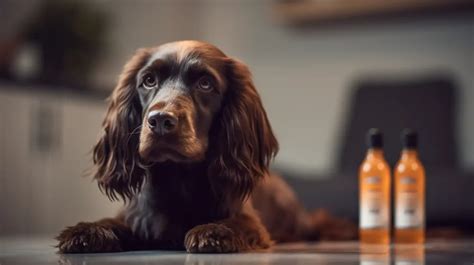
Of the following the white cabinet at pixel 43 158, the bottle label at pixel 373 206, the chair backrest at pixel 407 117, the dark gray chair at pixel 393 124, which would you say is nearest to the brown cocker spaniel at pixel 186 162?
the bottle label at pixel 373 206

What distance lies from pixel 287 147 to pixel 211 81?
2.82 m

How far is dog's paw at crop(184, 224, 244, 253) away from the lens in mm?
1591

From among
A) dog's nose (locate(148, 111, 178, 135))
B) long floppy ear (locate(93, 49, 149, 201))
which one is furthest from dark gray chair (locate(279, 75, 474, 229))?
dog's nose (locate(148, 111, 178, 135))

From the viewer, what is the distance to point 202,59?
163 centimetres

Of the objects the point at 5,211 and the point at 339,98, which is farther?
the point at 339,98

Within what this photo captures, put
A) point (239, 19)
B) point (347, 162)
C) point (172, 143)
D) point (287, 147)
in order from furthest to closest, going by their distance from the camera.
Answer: point (239, 19)
point (287, 147)
point (347, 162)
point (172, 143)

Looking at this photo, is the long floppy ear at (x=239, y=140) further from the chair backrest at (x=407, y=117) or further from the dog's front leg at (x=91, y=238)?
the chair backrest at (x=407, y=117)

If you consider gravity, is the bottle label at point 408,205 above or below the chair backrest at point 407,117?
below

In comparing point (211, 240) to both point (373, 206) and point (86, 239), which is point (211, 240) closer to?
point (86, 239)

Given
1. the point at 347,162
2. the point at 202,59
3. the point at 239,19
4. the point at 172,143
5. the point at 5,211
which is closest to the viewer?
the point at 172,143

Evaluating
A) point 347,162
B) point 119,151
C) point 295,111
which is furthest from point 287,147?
point 119,151

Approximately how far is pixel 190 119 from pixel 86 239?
34 cm

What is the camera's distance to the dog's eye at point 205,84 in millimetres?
1626

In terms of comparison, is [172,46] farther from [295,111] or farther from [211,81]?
[295,111]
